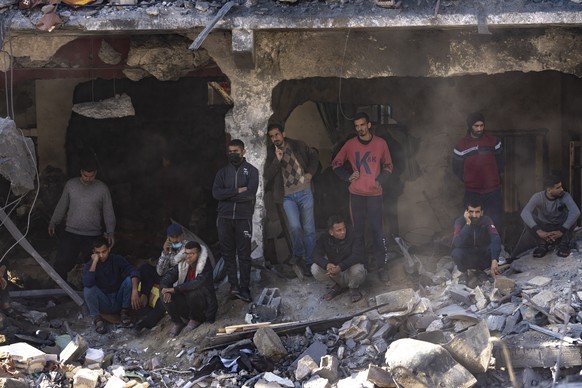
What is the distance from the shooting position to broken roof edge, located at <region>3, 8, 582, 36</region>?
10820 mm

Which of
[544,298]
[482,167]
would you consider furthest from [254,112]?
[544,298]

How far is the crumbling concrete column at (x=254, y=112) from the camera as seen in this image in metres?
12.0

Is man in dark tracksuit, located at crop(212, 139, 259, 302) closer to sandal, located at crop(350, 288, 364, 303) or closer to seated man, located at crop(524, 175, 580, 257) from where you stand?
sandal, located at crop(350, 288, 364, 303)

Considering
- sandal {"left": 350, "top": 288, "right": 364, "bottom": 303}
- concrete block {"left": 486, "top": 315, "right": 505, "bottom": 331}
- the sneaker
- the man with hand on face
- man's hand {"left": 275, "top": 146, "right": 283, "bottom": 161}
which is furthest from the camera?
man's hand {"left": 275, "top": 146, "right": 283, "bottom": 161}

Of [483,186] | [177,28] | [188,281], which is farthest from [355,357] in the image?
[177,28]

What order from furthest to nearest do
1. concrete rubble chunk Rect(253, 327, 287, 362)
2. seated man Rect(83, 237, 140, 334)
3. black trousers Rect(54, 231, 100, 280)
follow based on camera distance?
1. black trousers Rect(54, 231, 100, 280)
2. seated man Rect(83, 237, 140, 334)
3. concrete rubble chunk Rect(253, 327, 287, 362)

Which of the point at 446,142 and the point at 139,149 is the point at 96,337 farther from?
the point at 446,142

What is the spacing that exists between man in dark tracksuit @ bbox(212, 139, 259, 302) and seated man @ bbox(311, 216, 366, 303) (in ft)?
2.56

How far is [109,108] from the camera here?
1388 centimetres

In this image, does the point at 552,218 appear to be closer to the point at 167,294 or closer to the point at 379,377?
the point at 379,377

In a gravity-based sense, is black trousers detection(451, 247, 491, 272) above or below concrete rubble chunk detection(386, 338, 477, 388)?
above

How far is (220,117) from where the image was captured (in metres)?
15.0

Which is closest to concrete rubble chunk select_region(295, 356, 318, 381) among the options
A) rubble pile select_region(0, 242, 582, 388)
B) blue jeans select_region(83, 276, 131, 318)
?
rubble pile select_region(0, 242, 582, 388)

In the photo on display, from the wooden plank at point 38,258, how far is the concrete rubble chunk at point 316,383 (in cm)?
363
